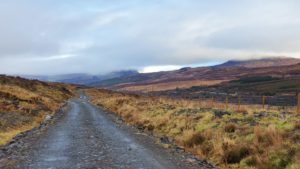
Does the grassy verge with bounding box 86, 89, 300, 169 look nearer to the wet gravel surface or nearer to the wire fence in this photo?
the wet gravel surface

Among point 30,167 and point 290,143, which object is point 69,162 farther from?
point 290,143

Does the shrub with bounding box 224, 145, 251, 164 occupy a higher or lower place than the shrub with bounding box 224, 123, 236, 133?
lower

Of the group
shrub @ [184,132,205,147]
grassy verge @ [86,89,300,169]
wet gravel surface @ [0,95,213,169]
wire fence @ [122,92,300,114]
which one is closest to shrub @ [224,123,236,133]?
grassy verge @ [86,89,300,169]

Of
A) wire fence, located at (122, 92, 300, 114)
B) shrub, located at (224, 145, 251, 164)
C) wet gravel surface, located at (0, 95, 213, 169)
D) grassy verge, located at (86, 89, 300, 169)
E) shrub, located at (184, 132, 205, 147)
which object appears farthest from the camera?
wire fence, located at (122, 92, 300, 114)

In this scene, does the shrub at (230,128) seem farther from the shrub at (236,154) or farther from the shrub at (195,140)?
the shrub at (236,154)

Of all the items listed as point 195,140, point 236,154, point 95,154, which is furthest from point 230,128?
point 95,154

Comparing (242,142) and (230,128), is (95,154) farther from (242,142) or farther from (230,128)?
(230,128)

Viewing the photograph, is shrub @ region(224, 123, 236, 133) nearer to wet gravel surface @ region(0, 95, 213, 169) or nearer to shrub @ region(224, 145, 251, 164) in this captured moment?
wet gravel surface @ region(0, 95, 213, 169)

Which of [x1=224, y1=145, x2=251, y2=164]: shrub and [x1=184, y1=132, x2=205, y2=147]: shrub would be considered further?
[x1=184, y1=132, x2=205, y2=147]: shrub

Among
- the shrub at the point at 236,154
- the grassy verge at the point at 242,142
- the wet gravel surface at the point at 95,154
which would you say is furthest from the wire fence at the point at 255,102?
the shrub at the point at 236,154

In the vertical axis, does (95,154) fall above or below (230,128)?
below

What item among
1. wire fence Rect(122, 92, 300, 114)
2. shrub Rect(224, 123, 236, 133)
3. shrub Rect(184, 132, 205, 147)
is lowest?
wire fence Rect(122, 92, 300, 114)

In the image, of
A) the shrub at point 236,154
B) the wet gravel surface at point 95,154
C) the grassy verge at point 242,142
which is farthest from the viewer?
the shrub at point 236,154

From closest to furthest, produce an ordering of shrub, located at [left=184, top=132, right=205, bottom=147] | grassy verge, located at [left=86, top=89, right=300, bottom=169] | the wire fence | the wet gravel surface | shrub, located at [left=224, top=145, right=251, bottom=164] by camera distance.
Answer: grassy verge, located at [left=86, top=89, right=300, bottom=169], the wet gravel surface, shrub, located at [left=224, top=145, right=251, bottom=164], shrub, located at [left=184, top=132, right=205, bottom=147], the wire fence
